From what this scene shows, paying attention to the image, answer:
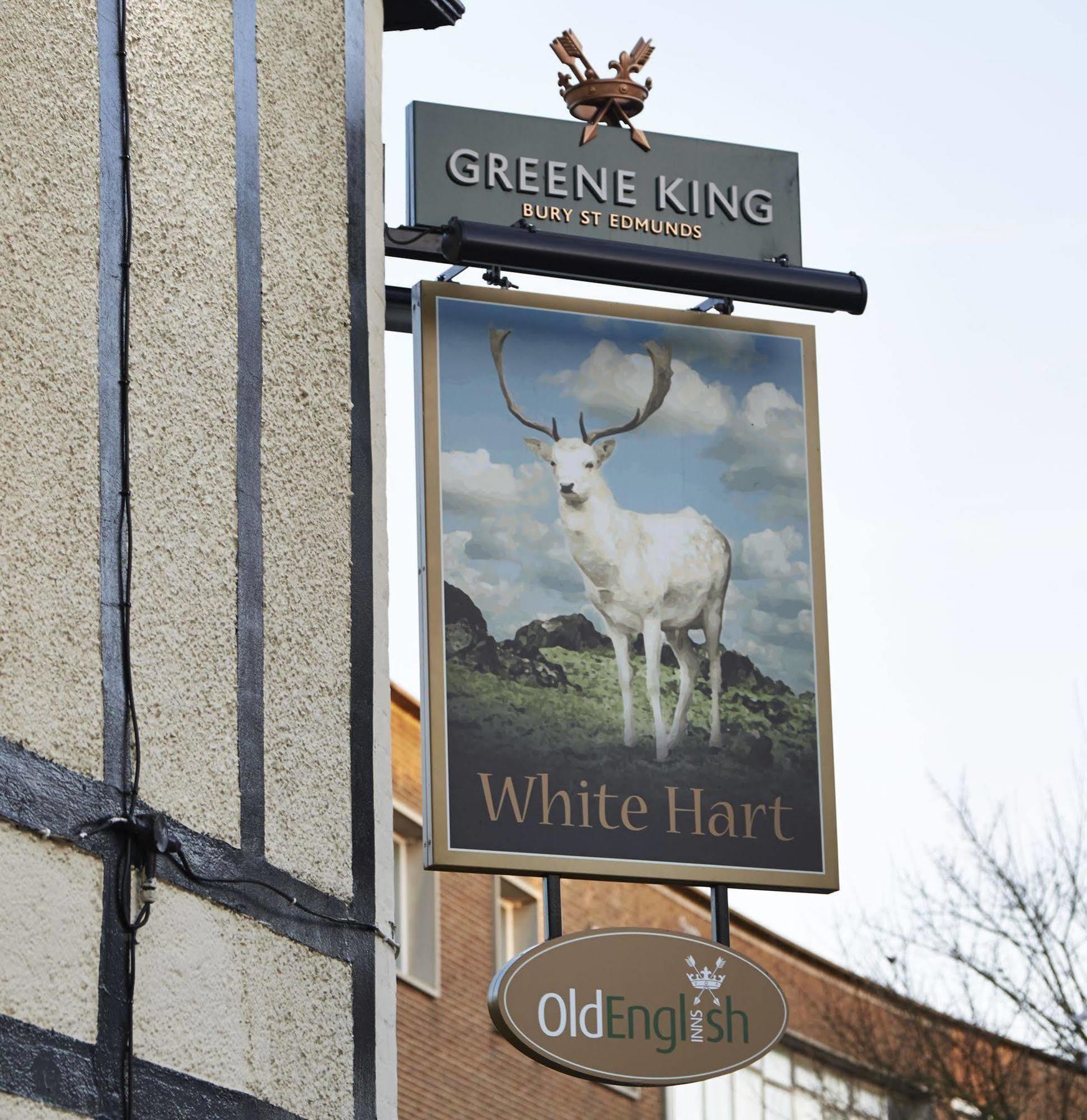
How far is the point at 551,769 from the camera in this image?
8289 mm

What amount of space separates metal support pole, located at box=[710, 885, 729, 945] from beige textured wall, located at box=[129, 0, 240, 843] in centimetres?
238

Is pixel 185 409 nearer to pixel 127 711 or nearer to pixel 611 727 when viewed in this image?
pixel 127 711

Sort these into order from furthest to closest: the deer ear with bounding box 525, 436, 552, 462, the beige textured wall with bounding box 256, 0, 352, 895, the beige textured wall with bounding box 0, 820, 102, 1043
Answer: the deer ear with bounding box 525, 436, 552, 462, the beige textured wall with bounding box 256, 0, 352, 895, the beige textured wall with bounding box 0, 820, 102, 1043

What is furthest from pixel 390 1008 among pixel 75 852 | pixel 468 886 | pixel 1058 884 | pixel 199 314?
pixel 1058 884

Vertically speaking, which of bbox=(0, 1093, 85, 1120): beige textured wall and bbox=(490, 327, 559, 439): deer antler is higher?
bbox=(490, 327, 559, 439): deer antler

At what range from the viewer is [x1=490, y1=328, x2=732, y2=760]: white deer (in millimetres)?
8719

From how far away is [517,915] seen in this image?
22719mm

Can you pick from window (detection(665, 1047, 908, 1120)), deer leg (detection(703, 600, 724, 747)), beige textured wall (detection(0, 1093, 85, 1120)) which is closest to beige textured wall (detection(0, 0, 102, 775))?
beige textured wall (detection(0, 1093, 85, 1120))

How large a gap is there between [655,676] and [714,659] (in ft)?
0.90

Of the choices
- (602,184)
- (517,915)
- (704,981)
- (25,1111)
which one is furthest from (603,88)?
(517,915)

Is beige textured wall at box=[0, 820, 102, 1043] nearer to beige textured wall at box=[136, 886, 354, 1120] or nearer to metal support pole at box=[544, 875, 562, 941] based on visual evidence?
beige textured wall at box=[136, 886, 354, 1120]

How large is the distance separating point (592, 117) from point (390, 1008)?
3873 millimetres

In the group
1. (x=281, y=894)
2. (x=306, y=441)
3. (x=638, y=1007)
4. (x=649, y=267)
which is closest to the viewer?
(x=281, y=894)

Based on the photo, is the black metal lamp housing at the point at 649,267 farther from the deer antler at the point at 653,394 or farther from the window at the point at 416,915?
the window at the point at 416,915
